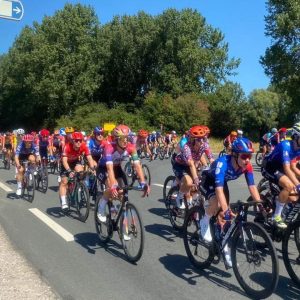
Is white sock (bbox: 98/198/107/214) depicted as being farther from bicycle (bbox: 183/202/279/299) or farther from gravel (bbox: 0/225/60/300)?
bicycle (bbox: 183/202/279/299)

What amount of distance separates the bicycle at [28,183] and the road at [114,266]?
80.0 inches

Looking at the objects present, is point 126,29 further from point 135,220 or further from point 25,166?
point 135,220

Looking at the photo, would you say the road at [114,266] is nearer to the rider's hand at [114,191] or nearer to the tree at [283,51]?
the rider's hand at [114,191]

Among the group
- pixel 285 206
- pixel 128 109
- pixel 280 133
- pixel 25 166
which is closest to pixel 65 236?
pixel 285 206

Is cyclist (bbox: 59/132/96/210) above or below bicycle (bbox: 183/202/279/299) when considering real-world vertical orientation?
above

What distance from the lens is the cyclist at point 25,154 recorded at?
1201cm

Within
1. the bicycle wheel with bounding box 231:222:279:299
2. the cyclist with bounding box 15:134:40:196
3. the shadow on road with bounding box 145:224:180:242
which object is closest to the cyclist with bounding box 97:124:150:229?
the shadow on road with bounding box 145:224:180:242

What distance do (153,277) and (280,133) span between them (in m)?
10.2

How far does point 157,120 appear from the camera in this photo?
50.2 m

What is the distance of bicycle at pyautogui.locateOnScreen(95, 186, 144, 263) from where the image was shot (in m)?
5.98

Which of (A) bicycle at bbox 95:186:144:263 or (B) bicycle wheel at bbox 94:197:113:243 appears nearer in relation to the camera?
(A) bicycle at bbox 95:186:144:263

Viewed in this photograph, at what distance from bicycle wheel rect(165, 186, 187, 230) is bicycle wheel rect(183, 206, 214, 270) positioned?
74.3 inches

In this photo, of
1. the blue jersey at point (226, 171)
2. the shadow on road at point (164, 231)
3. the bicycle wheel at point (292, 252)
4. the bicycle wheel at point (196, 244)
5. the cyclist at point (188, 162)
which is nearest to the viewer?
the bicycle wheel at point (292, 252)

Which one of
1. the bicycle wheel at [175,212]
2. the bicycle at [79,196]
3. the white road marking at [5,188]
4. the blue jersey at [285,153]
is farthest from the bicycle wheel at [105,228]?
the white road marking at [5,188]
